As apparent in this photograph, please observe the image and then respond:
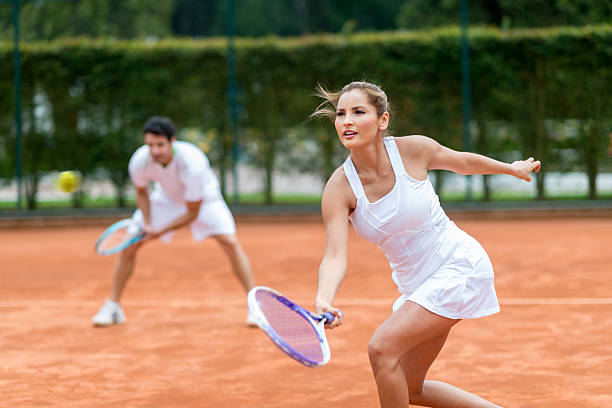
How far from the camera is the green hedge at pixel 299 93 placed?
1338cm

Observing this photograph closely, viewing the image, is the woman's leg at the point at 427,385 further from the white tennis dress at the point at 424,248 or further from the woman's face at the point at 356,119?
the woman's face at the point at 356,119

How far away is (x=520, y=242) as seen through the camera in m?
9.85

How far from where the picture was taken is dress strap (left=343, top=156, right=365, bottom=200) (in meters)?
3.01

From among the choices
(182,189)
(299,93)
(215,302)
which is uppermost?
(299,93)

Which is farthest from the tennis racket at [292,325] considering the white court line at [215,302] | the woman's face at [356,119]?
the white court line at [215,302]

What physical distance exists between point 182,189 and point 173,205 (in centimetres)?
18

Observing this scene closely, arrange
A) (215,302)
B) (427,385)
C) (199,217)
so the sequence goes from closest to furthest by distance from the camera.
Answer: (427,385) → (199,217) → (215,302)

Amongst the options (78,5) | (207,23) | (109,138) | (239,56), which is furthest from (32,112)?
(207,23)

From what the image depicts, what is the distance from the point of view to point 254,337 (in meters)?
5.31

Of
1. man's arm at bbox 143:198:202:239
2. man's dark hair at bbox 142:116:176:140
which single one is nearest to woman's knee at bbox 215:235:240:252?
man's arm at bbox 143:198:202:239

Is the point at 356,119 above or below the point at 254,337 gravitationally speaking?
above

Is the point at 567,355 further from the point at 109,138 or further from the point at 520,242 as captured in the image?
the point at 109,138

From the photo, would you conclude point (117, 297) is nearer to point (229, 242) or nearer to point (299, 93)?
point (229, 242)

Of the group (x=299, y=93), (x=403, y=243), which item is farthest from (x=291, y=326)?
(x=299, y=93)
